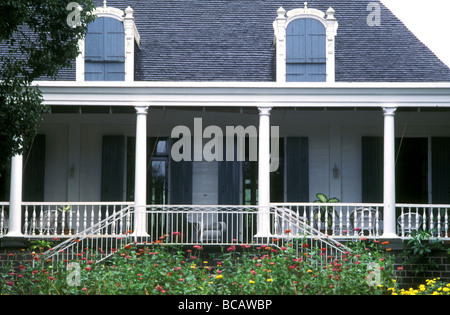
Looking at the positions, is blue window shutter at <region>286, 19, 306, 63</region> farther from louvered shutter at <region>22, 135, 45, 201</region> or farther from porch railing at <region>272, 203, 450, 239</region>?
louvered shutter at <region>22, 135, 45, 201</region>

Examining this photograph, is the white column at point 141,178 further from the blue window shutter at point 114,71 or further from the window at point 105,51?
the window at point 105,51

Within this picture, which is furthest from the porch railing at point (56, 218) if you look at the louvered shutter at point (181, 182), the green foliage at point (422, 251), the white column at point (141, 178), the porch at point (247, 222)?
the green foliage at point (422, 251)

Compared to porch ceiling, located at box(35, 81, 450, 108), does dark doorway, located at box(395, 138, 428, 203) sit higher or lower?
lower

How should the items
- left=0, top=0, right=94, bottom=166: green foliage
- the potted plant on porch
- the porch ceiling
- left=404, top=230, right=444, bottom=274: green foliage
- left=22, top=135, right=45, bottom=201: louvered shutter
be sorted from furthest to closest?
1. left=22, top=135, right=45, bottom=201: louvered shutter
2. the potted plant on porch
3. the porch ceiling
4. left=404, top=230, right=444, bottom=274: green foliage
5. left=0, top=0, right=94, bottom=166: green foliage

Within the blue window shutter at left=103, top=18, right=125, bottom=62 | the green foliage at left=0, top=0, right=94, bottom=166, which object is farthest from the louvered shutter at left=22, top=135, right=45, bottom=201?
the green foliage at left=0, top=0, right=94, bottom=166

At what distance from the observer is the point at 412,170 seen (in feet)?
51.9

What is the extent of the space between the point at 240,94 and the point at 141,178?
2661 mm

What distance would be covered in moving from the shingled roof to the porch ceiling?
1190 millimetres

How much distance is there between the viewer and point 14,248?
43.5 feet

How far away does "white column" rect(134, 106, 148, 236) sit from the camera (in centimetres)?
1334

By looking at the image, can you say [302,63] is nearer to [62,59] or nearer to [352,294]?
[62,59]

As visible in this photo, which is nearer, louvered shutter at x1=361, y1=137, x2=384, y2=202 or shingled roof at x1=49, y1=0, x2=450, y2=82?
shingled roof at x1=49, y1=0, x2=450, y2=82

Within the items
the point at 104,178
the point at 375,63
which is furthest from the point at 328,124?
the point at 104,178
